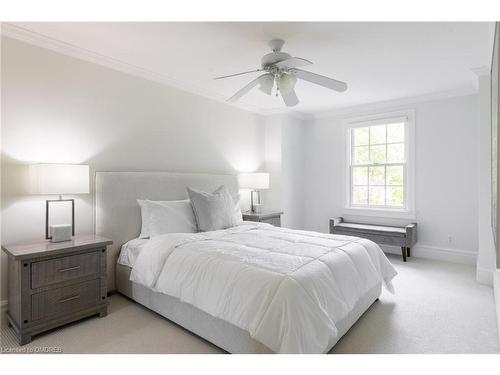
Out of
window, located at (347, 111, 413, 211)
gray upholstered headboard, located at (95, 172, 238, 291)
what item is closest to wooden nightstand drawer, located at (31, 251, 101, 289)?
gray upholstered headboard, located at (95, 172, 238, 291)

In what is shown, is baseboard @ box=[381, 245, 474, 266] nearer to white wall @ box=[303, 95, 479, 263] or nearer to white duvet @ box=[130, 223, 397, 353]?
white wall @ box=[303, 95, 479, 263]

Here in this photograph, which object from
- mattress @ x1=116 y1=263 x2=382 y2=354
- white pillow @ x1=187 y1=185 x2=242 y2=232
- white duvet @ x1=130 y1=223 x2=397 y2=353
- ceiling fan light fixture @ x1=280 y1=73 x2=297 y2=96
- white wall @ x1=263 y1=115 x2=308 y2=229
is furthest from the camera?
white wall @ x1=263 y1=115 x2=308 y2=229

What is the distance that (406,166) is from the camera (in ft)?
15.6

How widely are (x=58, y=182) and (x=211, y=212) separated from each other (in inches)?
60.1

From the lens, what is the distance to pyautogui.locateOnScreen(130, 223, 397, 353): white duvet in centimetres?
169

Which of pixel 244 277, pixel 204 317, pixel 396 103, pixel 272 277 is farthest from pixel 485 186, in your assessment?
pixel 204 317

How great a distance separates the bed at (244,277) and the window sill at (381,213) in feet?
7.27

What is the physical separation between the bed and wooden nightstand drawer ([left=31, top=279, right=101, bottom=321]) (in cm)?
36

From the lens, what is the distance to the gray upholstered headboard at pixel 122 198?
3.04 meters

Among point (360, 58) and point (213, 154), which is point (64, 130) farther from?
point (360, 58)

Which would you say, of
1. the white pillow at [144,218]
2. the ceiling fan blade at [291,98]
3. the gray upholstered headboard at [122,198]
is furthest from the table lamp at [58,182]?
the ceiling fan blade at [291,98]

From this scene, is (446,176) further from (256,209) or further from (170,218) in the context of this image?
(170,218)

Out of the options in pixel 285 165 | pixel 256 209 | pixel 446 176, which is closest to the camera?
pixel 446 176
